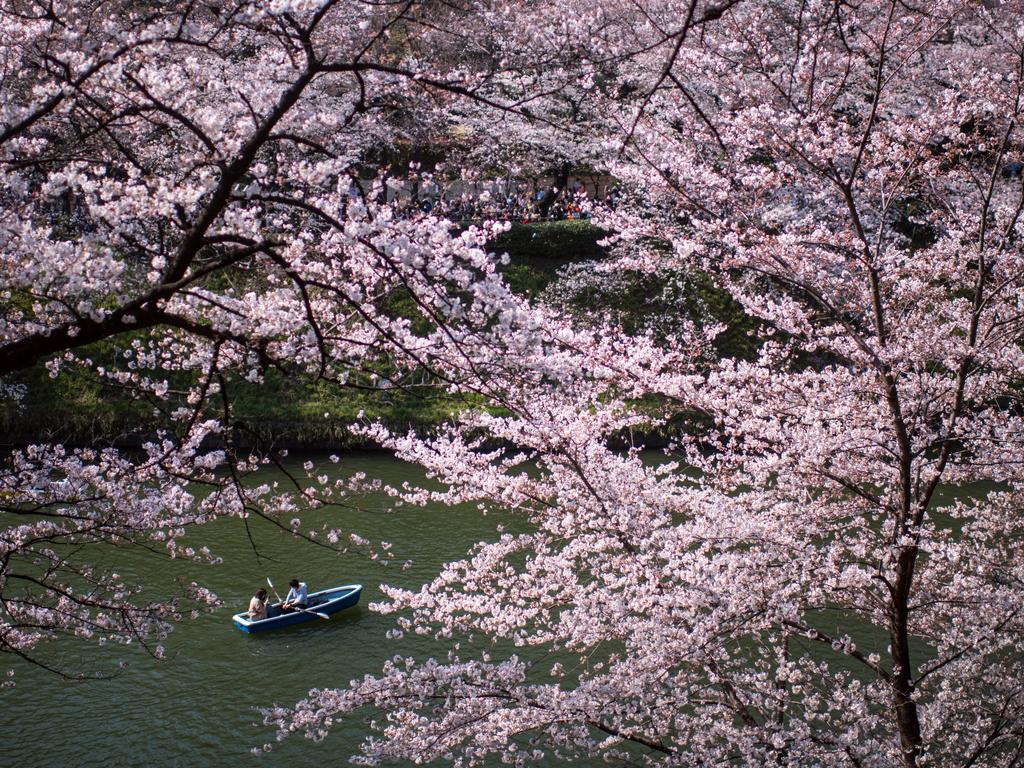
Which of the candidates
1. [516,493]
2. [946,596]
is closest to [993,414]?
A: [946,596]

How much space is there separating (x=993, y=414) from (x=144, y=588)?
10.2m

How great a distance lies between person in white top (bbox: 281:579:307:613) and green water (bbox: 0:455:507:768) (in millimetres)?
323

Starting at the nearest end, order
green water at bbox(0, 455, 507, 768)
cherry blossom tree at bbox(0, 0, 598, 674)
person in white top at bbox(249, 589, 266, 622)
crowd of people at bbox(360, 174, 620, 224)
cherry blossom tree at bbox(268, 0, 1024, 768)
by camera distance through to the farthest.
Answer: cherry blossom tree at bbox(0, 0, 598, 674) → cherry blossom tree at bbox(268, 0, 1024, 768) → green water at bbox(0, 455, 507, 768) → person in white top at bbox(249, 589, 266, 622) → crowd of people at bbox(360, 174, 620, 224)

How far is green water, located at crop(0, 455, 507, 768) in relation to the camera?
7.84m

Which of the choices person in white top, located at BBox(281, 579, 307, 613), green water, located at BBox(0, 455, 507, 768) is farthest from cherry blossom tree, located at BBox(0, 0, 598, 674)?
person in white top, located at BBox(281, 579, 307, 613)

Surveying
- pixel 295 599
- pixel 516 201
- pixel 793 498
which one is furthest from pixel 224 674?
pixel 516 201

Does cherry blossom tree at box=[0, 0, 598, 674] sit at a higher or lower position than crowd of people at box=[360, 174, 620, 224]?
lower

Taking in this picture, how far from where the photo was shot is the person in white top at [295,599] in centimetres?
1037

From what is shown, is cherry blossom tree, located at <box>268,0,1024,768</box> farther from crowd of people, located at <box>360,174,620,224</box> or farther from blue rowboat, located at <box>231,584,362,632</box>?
crowd of people, located at <box>360,174,620,224</box>

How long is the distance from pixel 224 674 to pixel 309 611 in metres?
1.38

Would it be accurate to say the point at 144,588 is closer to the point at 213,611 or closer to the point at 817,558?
the point at 213,611

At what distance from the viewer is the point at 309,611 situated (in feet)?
34.2

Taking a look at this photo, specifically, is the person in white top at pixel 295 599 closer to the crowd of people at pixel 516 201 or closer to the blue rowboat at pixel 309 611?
the blue rowboat at pixel 309 611

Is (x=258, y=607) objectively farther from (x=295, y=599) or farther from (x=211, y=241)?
(x=211, y=241)
